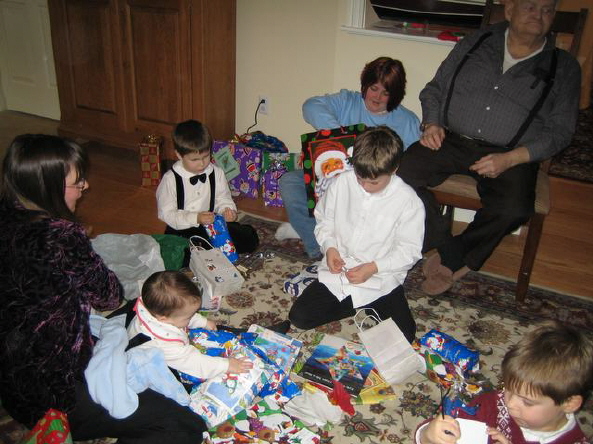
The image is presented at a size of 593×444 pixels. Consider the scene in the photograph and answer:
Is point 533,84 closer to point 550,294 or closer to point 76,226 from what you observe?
point 550,294

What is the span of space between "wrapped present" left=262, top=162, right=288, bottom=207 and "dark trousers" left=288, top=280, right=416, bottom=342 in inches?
45.8

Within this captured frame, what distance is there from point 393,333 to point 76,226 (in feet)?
4.08

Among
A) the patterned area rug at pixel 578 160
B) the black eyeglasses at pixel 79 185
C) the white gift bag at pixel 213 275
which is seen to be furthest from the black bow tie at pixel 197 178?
the patterned area rug at pixel 578 160

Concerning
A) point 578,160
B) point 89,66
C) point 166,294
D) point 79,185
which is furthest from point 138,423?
point 578,160

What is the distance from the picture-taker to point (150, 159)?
3484mm

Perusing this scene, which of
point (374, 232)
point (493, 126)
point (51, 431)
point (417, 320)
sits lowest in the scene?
point (417, 320)

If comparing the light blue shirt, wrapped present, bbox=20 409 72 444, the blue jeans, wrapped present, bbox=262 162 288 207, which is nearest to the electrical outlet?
wrapped present, bbox=262 162 288 207

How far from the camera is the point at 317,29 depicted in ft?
10.8

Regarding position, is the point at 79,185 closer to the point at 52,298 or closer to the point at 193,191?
the point at 52,298

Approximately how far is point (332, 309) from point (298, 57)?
1.87 metres

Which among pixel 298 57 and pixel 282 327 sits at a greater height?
pixel 298 57

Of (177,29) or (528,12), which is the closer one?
(528,12)

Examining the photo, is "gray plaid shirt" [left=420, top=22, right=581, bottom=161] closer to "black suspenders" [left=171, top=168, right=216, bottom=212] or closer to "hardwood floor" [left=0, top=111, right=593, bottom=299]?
"hardwood floor" [left=0, top=111, right=593, bottom=299]

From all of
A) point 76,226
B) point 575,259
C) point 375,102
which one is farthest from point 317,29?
point 76,226
